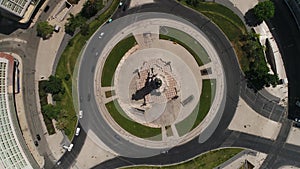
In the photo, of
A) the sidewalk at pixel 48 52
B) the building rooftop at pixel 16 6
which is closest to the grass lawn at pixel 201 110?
the sidewalk at pixel 48 52

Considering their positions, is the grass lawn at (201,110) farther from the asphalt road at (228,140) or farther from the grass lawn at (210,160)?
the grass lawn at (210,160)

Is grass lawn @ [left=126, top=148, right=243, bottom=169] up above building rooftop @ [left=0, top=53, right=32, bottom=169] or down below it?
below

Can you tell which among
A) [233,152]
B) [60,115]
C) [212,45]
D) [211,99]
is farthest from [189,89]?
[60,115]

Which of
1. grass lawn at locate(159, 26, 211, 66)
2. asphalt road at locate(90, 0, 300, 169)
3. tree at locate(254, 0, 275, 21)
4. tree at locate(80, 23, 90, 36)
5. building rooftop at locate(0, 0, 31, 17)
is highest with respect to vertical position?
building rooftop at locate(0, 0, 31, 17)

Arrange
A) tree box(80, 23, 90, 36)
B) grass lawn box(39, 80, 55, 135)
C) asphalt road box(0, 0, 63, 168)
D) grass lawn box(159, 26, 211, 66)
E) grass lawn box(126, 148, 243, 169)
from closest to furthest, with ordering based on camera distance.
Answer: tree box(80, 23, 90, 36) → grass lawn box(39, 80, 55, 135) → grass lawn box(126, 148, 243, 169) → asphalt road box(0, 0, 63, 168) → grass lawn box(159, 26, 211, 66)

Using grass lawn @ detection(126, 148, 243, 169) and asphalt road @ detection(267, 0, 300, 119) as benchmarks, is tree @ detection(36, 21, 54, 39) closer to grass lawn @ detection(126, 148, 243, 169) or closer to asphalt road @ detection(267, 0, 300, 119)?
grass lawn @ detection(126, 148, 243, 169)

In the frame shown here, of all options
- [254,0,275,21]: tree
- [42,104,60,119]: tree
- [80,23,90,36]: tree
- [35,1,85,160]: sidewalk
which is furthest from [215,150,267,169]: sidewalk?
[80,23,90,36]: tree

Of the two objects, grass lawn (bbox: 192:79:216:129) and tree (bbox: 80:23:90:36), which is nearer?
tree (bbox: 80:23:90:36)

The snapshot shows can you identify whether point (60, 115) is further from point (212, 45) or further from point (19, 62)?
point (212, 45)
